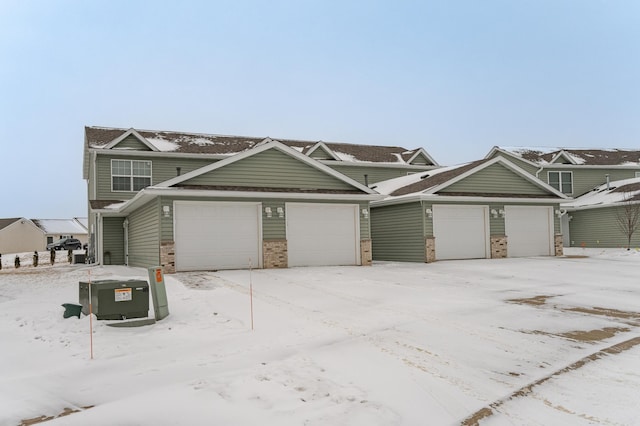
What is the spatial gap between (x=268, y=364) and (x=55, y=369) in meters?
2.61

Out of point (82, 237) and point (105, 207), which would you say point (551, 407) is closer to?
point (105, 207)

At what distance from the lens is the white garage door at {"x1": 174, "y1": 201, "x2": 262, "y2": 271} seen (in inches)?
648

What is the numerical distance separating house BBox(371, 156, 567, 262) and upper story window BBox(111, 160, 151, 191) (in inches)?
465

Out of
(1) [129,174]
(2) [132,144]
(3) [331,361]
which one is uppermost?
(2) [132,144]

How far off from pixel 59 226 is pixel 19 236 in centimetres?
791

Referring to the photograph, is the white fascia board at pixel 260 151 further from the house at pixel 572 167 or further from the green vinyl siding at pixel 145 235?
the house at pixel 572 167

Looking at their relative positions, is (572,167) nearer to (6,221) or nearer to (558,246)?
(558,246)

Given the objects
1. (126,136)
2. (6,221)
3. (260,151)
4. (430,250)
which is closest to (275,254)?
(260,151)

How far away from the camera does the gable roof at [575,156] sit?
35250 millimetres

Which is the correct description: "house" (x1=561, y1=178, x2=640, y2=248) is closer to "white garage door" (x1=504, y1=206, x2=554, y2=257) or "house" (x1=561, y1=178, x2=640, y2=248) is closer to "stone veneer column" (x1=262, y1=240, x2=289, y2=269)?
"white garage door" (x1=504, y1=206, x2=554, y2=257)

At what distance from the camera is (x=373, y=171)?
1222 inches

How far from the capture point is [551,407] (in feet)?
15.5

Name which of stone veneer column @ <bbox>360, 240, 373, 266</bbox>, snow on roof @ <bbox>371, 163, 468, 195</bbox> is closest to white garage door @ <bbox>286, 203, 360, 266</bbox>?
stone veneer column @ <bbox>360, 240, 373, 266</bbox>

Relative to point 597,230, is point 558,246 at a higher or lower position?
lower
